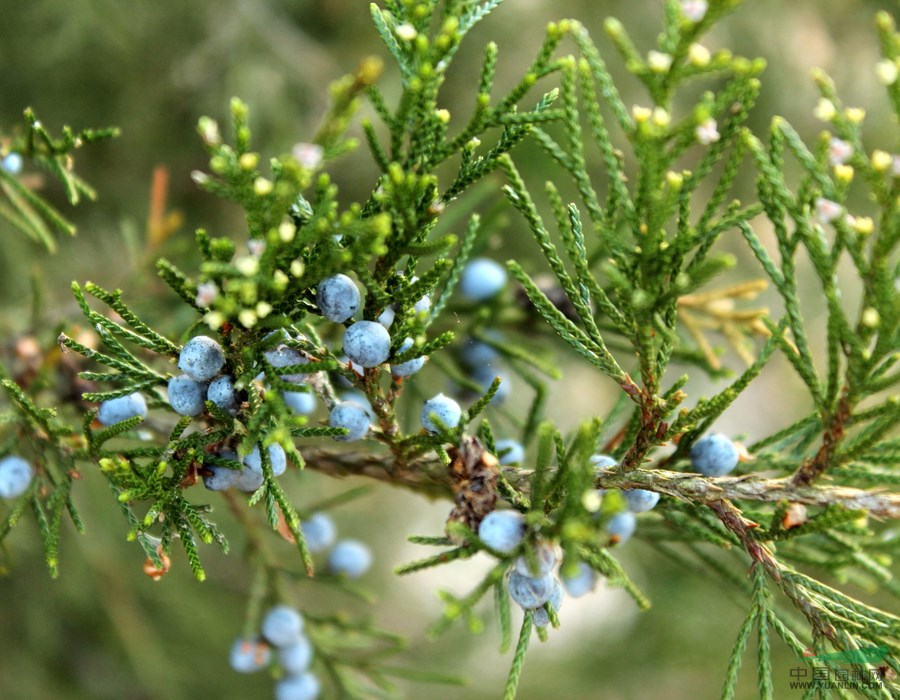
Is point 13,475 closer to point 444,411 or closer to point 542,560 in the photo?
point 444,411

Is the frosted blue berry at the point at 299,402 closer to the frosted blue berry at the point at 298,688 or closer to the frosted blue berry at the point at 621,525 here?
the frosted blue berry at the point at 621,525

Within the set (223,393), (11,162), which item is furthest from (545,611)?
(11,162)

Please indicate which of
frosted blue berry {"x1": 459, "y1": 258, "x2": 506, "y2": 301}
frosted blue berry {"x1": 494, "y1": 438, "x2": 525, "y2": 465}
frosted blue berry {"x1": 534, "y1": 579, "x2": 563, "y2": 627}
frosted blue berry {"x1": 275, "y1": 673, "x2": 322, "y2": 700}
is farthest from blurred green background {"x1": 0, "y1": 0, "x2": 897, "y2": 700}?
frosted blue berry {"x1": 534, "y1": 579, "x2": 563, "y2": 627}

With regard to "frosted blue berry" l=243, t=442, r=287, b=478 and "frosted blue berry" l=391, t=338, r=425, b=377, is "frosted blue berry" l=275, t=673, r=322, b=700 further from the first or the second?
"frosted blue berry" l=391, t=338, r=425, b=377

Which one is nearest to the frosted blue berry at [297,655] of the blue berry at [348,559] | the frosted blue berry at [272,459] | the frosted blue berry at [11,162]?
the blue berry at [348,559]

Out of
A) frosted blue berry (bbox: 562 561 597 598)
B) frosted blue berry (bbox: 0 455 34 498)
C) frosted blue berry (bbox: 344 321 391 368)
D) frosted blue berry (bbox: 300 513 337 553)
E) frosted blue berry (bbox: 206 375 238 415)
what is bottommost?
frosted blue berry (bbox: 300 513 337 553)

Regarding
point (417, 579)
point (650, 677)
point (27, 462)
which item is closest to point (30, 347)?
point (27, 462)

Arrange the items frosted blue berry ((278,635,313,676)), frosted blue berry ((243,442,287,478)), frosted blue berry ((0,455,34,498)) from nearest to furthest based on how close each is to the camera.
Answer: frosted blue berry ((243,442,287,478)), frosted blue berry ((0,455,34,498)), frosted blue berry ((278,635,313,676))

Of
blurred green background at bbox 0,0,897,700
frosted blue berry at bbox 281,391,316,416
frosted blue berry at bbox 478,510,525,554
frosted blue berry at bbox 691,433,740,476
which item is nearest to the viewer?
frosted blue berry at bbox 478,510,525,554
